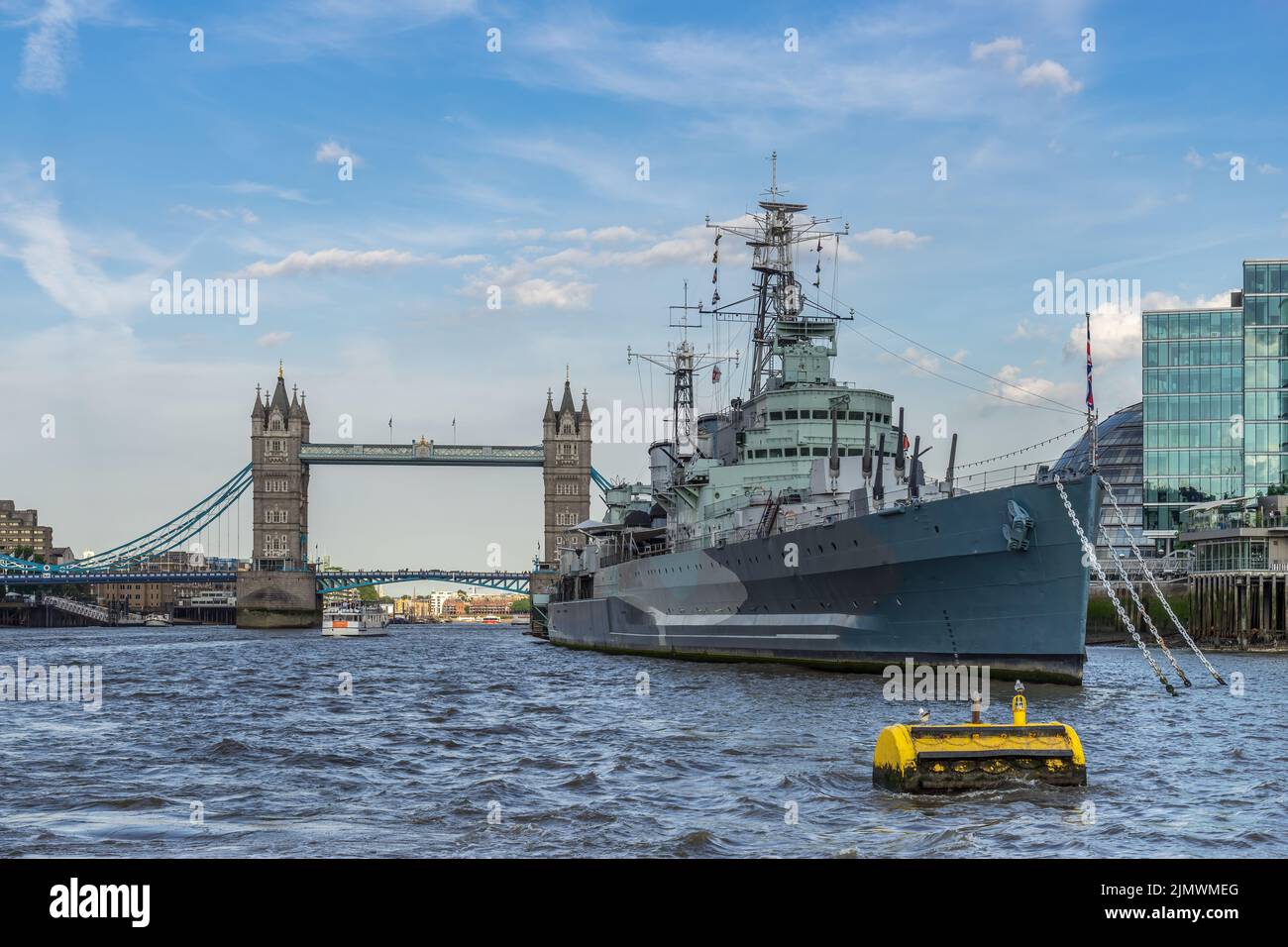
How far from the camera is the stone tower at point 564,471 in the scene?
15225 centimetres

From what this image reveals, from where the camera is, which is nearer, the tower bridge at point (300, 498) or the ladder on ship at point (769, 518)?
the ladder on ship at point (769, 518)

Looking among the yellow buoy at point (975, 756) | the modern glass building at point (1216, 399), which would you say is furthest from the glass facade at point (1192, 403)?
the yellow buoy at point (975, 756)

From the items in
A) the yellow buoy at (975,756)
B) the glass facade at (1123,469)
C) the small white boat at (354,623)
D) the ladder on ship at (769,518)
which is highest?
the glass facade at (1123,469)

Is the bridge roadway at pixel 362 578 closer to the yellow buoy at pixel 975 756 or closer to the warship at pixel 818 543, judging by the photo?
the warship at pixel 818 543

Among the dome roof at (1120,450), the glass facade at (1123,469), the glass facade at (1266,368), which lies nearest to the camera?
the glass facade at (1266,368)

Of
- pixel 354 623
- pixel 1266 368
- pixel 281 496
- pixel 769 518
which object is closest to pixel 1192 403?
pixel 1266 368

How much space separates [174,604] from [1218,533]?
160 metres

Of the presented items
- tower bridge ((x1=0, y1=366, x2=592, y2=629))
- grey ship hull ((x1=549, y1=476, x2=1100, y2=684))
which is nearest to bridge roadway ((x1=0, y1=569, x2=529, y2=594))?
tower bridge ((x1=0, y1=366, x2=592, y2=629))

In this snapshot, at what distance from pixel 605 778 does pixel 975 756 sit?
4.45 m

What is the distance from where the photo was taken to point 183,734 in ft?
69.4

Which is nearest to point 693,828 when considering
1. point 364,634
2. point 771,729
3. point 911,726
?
point 911,726

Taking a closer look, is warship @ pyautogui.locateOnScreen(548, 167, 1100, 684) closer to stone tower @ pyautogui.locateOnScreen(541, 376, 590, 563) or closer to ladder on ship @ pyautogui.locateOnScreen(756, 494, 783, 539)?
ladder on ship @ pyautogui.locateOnScreen(756, 494, 783, 539)

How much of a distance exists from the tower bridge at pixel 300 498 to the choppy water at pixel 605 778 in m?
105
